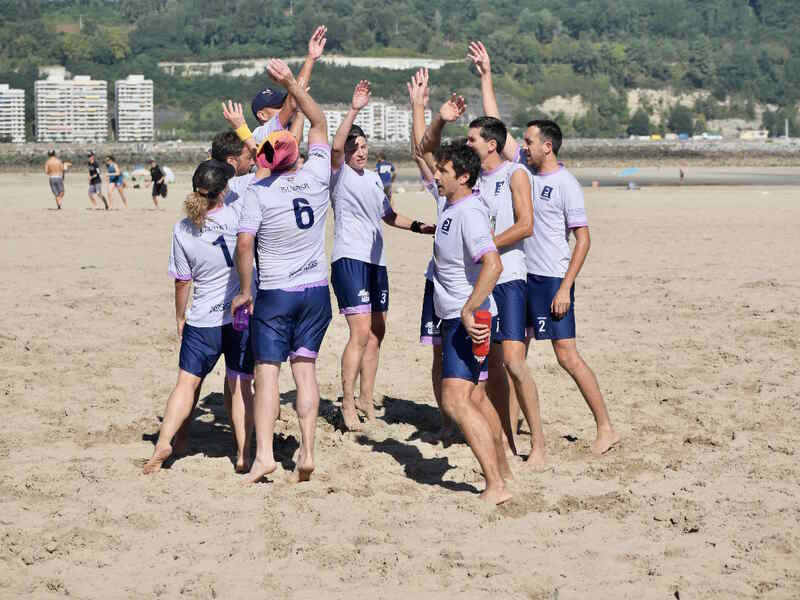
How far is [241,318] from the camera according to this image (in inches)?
249

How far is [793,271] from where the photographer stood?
14383mm

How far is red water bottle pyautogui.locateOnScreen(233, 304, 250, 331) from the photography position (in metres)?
6.30

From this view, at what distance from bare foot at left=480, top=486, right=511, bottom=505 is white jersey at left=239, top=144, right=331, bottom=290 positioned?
1522mm

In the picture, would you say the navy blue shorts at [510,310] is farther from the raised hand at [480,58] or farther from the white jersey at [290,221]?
the raised hand at [480,58]

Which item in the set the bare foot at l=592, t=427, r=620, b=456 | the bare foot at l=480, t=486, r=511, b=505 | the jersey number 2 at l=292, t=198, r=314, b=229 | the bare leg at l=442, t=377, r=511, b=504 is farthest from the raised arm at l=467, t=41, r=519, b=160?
the bare foot at l=480, t=486, r=511, b=505

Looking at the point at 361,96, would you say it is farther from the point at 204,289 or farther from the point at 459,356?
the point at 459,356

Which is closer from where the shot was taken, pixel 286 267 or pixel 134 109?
pixel 286 267

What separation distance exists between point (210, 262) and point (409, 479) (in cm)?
173

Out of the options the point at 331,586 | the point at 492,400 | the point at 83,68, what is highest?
the point at 83,68

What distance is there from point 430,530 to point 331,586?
835 millimetres

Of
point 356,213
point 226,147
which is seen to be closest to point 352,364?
point 356,213

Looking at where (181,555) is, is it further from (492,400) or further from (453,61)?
(453,61)

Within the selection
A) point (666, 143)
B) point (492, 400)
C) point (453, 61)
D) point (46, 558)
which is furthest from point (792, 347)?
point (453, 61)

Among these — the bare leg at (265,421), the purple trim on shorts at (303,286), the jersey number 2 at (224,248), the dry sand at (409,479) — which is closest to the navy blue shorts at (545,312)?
the dry sand at (409,479)
